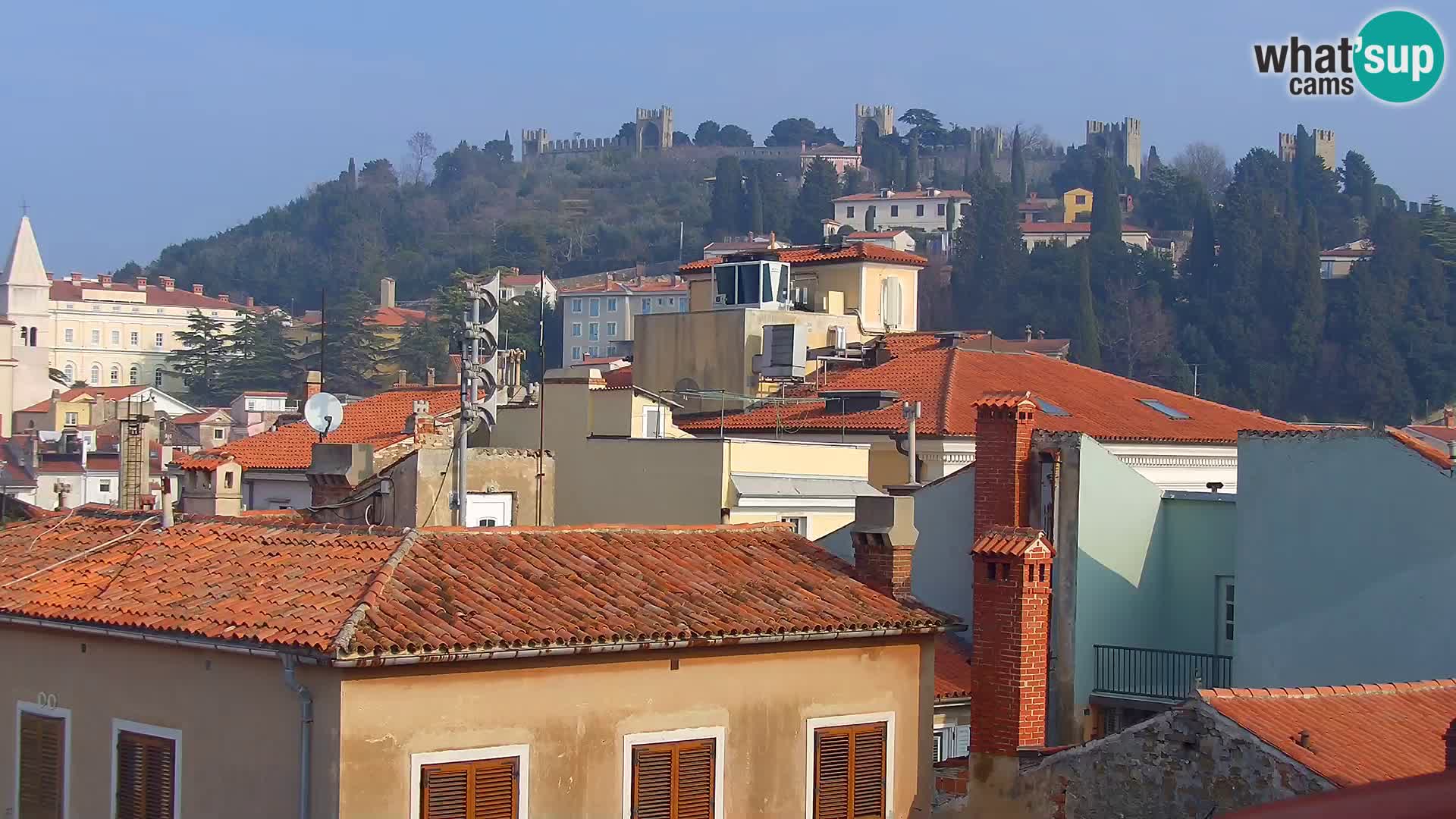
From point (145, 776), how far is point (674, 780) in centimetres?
339

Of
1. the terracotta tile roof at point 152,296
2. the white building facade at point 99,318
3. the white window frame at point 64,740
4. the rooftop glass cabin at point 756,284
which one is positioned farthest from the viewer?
the terracotta tile roof at point 152,296

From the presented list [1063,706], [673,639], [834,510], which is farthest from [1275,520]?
[834,510]

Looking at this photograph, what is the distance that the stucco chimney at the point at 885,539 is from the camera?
14.5m

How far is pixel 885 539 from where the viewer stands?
14.5 metres

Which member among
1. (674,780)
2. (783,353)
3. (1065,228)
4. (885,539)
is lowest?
(674,780)

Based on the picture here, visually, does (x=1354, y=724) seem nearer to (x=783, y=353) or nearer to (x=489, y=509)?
(x=489, y=509)

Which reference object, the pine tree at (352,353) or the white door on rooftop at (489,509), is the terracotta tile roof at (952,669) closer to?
the white door on rooftop at (489,509)

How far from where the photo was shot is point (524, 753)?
460 inches

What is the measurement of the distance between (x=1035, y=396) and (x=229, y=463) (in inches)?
569

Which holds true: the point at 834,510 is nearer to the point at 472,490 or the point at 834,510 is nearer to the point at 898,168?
the point at 472,490

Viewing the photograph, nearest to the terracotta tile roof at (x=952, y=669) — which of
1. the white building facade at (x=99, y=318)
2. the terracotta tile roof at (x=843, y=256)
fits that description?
the terracotta tile roof at (x=843, y=256)

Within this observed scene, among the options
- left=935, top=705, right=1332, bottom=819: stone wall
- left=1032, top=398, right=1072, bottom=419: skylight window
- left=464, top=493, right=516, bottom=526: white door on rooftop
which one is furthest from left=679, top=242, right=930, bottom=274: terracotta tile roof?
left=935, top=705, right=1332, bottom=819: stone wall

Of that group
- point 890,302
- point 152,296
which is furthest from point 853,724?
point 152,296

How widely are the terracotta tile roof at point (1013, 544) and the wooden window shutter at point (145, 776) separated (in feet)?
19.3
